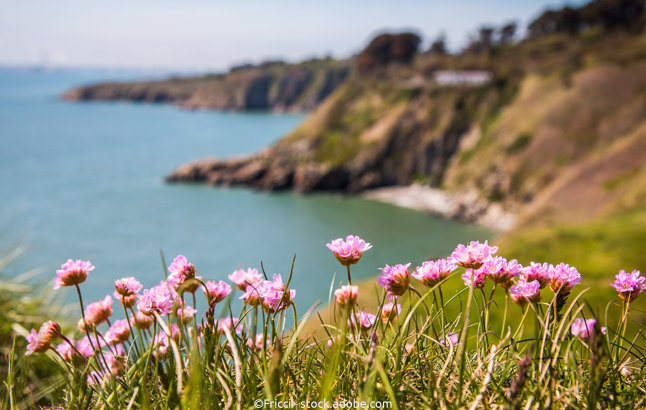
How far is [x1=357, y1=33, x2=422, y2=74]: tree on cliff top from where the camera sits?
→ 81875 millimetres

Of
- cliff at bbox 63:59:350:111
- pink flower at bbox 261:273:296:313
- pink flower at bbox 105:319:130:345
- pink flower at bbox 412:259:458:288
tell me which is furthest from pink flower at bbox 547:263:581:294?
cliff at bbox 63:59:350:111

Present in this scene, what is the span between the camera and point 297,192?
5941cm

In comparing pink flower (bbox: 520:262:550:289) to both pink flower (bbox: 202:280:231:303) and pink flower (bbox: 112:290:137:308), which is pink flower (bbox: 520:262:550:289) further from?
pink flower (bbox: 112:290:137:308)

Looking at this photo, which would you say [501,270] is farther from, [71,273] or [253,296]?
[71,273]

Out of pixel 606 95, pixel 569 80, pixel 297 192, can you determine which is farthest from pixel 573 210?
pixel 297 192

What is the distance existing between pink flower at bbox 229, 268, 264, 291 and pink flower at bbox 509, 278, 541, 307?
41.4 inches

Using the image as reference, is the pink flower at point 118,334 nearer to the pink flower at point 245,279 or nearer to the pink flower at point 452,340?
the pink flower at point 245,279

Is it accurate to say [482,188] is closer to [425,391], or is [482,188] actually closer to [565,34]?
[565,34]

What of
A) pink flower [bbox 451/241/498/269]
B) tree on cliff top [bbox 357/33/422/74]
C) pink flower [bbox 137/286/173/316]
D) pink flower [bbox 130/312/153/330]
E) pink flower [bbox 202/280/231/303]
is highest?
tree on cliff top [bbox 357/33/422/74]

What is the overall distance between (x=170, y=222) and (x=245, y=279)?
53.4 m

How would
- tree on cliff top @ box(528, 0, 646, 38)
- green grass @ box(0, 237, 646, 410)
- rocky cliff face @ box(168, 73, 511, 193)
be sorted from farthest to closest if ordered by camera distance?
tree on cliff top @ box(528, 0, 646, 38)
rocky cliff face @ box(168, 73, 511, 193)
green grass @ box(0, 237, 646, 410)

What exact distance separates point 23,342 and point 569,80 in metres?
55.7

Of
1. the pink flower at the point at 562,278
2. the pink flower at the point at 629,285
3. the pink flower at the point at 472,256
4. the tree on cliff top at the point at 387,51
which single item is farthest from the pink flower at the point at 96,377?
the tree on cliff top at the point at 387,51

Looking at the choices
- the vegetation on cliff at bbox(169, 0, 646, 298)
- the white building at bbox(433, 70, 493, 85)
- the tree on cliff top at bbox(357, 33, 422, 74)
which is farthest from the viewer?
the tree on cliff top at bbox(357, 33, 422, 74)
